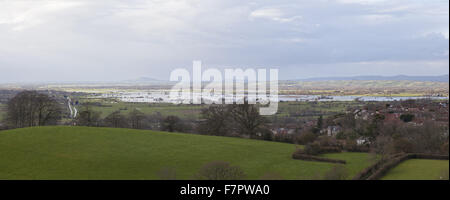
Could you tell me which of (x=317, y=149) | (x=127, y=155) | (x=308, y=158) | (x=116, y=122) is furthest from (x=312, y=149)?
(x=116, y=122)

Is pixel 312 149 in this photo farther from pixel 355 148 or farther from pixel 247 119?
pixel 247 119

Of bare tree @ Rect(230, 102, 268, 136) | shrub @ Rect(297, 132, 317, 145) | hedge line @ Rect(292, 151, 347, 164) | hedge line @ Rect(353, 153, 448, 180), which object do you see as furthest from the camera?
bare tree @ Rect(230, 102, 268, 136)

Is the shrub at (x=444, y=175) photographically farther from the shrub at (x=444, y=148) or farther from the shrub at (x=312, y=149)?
the shrub at (x=312, y=149)

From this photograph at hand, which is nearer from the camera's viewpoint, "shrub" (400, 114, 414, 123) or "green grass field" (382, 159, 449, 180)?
"green grass field" (382, 159, 449, 180)

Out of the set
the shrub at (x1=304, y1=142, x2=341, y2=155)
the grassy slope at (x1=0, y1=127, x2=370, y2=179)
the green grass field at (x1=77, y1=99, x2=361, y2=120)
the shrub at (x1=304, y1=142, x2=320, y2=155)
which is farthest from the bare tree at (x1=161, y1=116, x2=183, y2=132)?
the shrub at (x1=304, y1=142, x2=320, y2=155)

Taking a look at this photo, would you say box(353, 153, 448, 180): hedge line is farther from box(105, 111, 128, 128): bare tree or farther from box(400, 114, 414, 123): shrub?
box(105, 111, 128, 128): bare tree
